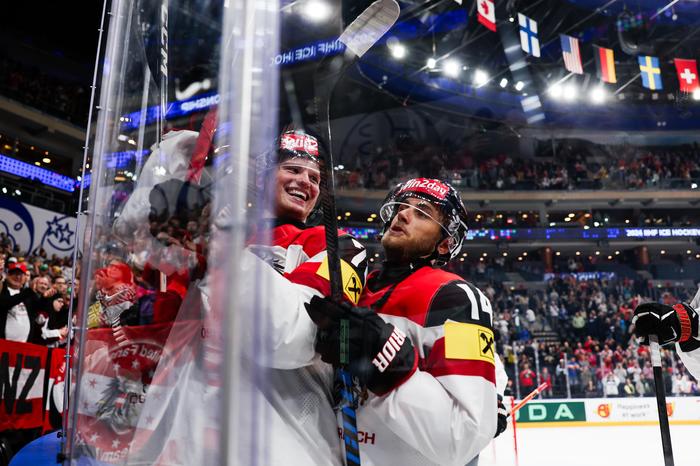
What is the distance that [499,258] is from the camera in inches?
132

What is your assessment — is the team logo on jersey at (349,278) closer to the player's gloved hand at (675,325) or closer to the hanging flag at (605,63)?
the player's gloved hand at (675,325)

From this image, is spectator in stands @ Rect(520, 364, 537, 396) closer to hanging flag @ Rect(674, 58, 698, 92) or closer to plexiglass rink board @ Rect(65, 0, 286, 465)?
hanging flag @ Rect(674, 58, 698, 92)

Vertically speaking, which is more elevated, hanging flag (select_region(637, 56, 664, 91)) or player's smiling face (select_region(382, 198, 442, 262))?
hanging flag (select_region(637, 56, 664, 91))

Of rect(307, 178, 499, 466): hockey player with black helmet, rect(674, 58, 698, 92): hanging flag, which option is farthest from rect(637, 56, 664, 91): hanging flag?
rect(307, 178, 499, 466): hockey player with black helmet

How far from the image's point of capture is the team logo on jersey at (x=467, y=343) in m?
0.98

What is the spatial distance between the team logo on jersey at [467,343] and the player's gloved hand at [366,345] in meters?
0.07

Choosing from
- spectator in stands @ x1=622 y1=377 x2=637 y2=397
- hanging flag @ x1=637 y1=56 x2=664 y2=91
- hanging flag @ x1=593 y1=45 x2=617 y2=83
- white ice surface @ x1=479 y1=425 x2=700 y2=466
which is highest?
hanging flag @ x1=593 y1=45 x2=617 y2=83

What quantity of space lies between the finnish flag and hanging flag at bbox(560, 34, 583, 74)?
0.60 metres

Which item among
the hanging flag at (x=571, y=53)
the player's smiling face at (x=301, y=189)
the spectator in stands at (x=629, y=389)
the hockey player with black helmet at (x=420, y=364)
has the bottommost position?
the spectator in stands at (x=629, y=389)

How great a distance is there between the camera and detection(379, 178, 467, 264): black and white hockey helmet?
1302 millimetres

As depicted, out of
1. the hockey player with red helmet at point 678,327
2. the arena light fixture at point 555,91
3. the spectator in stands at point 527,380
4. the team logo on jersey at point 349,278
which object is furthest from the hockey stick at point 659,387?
the arena light fixture at point 555,91

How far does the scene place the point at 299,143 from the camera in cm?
77

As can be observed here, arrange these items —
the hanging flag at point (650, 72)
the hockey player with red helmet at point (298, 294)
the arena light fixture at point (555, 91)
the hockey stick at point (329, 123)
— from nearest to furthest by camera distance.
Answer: the hockey player with red helmet at point (298, 294), the hockey stick at point (329, 123), the arena light fixture at point (555, 91), the hanging flag at point (650, 72)

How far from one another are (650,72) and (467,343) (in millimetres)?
9012
